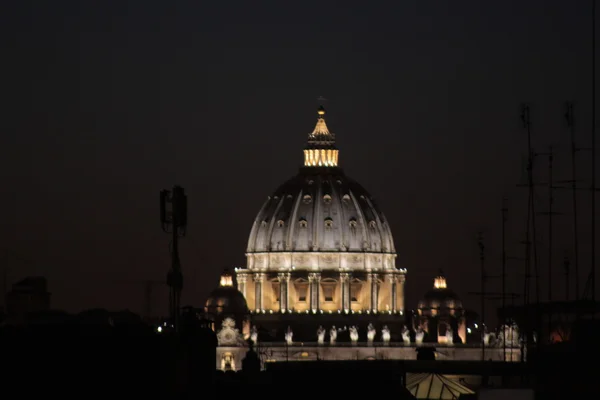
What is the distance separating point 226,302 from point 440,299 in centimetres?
1695

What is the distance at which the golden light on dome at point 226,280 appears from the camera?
192 m

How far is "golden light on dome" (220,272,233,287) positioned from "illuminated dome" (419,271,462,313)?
15.6 metres

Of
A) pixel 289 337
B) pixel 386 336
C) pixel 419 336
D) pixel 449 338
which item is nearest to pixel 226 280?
pixel 289 337

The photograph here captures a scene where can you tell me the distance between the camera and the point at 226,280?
7574 inches

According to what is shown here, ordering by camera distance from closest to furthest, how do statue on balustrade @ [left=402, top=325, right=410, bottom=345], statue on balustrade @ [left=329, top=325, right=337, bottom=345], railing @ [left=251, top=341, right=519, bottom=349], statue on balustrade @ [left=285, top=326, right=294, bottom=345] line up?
1. railing @ [left=251, top=341, right=519, bottom=349]
2. statue on balustrade @ [left=285, top=326, right=294, bottom=345]
3. statue on balustrade @ [left=402, top=325, right=410, bottom=345]
4. statue on balustrade @ [left=329, top=325, right=337, bottom=345]

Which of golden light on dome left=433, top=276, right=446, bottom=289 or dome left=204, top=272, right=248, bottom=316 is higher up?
golden light on dome left=433, top=276, right=446, bottom=289

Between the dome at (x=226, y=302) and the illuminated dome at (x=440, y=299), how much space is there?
566 inches

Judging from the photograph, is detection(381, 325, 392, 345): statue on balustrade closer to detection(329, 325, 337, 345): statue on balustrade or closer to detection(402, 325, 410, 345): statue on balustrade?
detection(402, 325, 410, 345): statue on balustrade

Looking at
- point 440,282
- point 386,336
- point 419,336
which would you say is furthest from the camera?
point 440,282

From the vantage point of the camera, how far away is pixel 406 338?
615 feet

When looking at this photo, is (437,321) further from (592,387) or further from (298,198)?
(592,387)

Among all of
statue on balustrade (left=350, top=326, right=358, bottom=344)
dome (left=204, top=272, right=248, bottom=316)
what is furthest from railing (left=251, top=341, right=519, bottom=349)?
dome (left=204, top=272, right=248, bottom=316)

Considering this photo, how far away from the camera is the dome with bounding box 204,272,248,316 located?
185 meters

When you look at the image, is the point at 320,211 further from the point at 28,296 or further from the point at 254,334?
the point at 28,296
